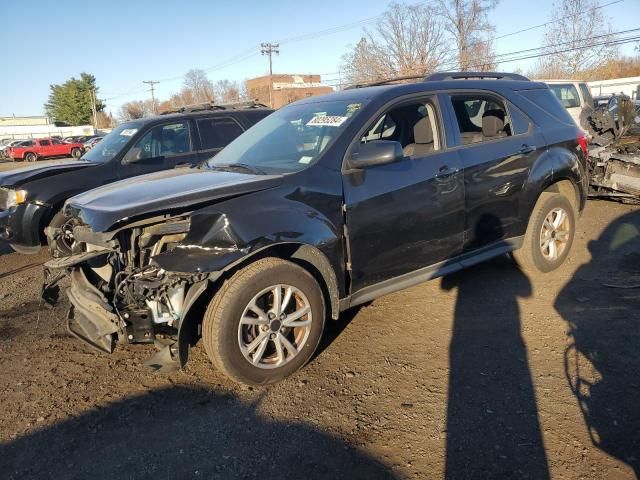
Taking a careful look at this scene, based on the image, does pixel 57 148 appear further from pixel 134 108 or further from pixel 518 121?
pixel 134 108

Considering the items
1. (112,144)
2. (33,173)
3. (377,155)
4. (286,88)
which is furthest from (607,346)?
(286,88)

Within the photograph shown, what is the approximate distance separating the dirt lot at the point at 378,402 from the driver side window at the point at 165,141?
10.1 ft

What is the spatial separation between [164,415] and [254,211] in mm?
1380

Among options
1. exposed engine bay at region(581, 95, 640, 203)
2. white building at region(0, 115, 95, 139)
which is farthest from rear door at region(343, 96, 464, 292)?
white building at region(0, 115, 95, 139)

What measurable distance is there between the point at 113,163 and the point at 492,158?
490 cm

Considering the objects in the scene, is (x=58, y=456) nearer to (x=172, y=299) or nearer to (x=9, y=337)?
(x=172, y=299)

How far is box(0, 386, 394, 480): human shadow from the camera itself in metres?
2.51

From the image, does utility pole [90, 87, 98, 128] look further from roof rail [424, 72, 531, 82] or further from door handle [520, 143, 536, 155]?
door handle [520, 143, 536, 155]

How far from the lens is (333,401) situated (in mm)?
3082

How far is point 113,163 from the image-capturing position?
21.8 ft

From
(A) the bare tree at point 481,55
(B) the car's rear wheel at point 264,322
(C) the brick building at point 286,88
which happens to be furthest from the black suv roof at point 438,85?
(C) the brick building at point 286,88

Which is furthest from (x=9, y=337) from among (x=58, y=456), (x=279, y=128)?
(x=279, y=128)

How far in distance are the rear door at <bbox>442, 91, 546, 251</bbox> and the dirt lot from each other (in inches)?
28.3

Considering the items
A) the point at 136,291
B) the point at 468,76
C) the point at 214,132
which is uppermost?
the point at 468,76
